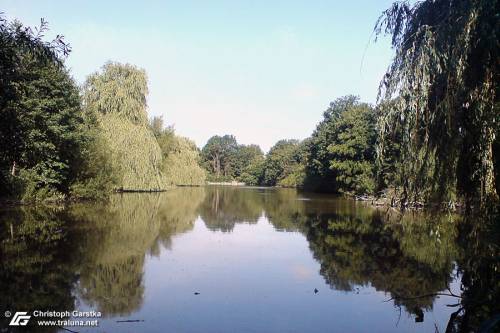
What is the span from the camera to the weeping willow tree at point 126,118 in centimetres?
3626

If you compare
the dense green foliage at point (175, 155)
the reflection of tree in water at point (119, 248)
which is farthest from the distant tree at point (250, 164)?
the reflection of tree in water at point (119, 248)

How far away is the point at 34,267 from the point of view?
920 cm

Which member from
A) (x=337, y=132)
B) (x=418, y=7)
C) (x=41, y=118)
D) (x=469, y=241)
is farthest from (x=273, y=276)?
(x=337, y=132)

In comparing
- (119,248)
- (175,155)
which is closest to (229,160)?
(175,155)

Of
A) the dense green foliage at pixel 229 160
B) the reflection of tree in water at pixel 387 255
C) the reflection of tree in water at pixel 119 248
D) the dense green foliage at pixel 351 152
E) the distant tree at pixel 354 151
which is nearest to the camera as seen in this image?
the reflection of tree in water at pixel 119 248

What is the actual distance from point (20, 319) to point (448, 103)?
20.7 feet

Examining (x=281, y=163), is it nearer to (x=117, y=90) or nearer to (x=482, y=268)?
(x=117, y=90)


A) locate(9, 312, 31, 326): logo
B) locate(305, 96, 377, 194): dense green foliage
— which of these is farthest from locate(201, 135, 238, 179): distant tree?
locate(9, 312, 31, 326): logo

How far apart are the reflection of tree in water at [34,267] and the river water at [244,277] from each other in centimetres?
2

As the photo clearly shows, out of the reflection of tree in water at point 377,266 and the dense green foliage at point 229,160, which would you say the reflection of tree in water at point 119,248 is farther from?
the dense green foliage at point 229,160

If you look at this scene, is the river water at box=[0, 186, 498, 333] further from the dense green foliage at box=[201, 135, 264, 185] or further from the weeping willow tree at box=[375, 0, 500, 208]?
the dense green foliage at box=[201, 135, 264, 185]

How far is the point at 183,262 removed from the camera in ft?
36.0

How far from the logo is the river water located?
0.09m

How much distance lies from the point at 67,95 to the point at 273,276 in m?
18.7
